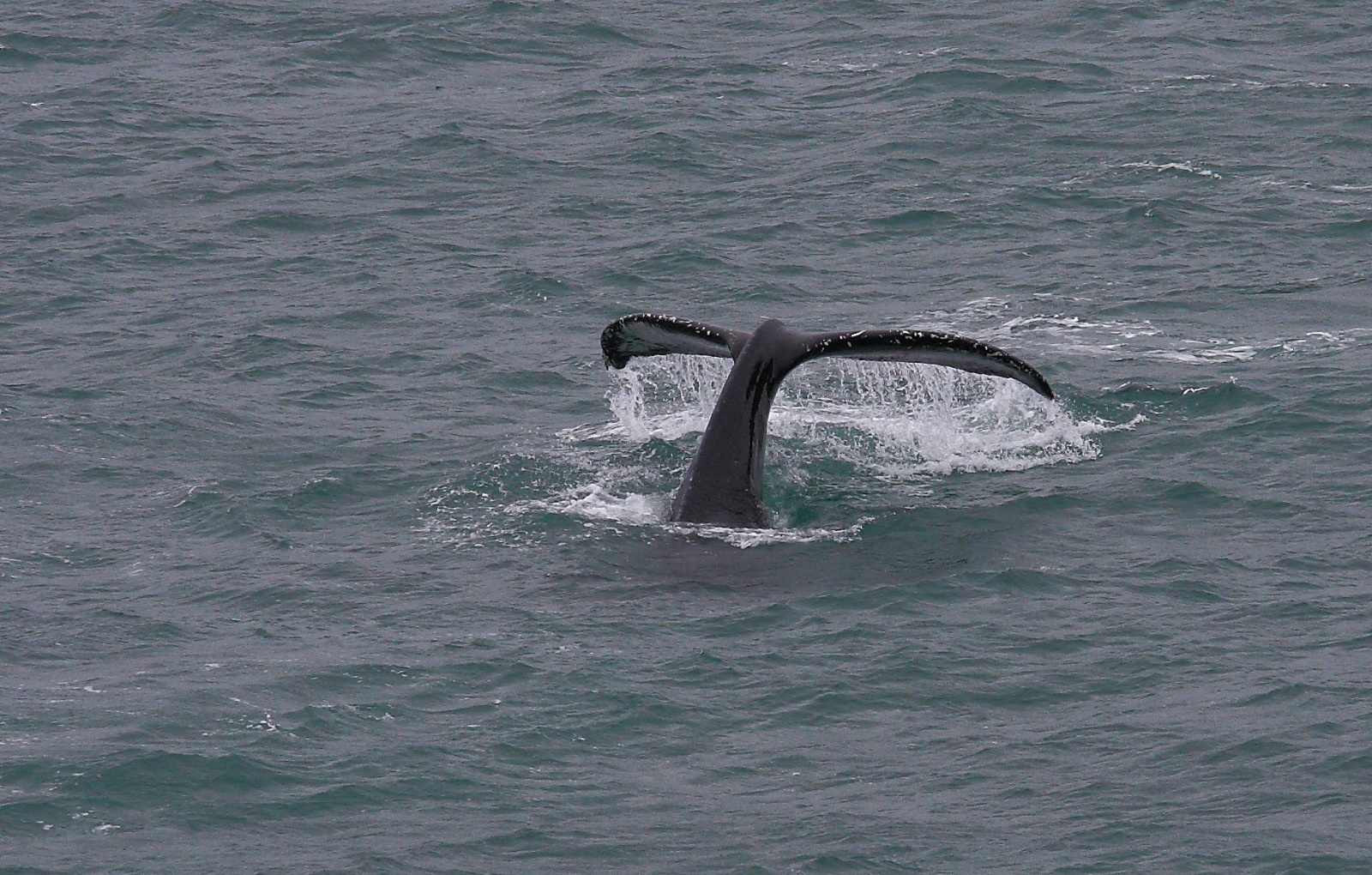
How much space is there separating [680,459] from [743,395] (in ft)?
7.29

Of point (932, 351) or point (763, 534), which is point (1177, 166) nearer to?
point (932, 351)

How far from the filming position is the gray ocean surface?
15.0 m

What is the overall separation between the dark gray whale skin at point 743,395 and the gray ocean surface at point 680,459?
431 millimetres

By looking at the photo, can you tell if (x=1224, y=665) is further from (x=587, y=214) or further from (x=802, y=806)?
(x=587, y=214)

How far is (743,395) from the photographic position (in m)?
20.3

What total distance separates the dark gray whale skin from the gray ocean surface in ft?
1.42

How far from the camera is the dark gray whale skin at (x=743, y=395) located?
19719 mm

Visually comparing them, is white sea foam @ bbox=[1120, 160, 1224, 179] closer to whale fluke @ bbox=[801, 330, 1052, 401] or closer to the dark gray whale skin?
the dark gray whale skin

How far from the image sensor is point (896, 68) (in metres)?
38.5

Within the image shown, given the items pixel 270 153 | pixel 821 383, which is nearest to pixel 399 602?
pixel 821 383

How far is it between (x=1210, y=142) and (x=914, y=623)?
677 inches

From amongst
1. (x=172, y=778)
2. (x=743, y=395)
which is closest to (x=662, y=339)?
(x=743, y=395)

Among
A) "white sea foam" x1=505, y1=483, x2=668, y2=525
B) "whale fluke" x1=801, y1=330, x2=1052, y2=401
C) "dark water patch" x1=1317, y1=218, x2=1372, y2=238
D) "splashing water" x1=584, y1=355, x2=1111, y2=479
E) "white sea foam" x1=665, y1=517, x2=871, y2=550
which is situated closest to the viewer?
"whale fluke" x1=801, y1=330, x2=1052, y2=401

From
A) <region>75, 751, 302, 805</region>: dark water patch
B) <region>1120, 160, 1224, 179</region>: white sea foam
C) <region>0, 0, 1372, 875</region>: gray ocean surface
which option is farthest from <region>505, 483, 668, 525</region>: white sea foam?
<region>1120, 160, 1224, 179</region>: white sea foam
